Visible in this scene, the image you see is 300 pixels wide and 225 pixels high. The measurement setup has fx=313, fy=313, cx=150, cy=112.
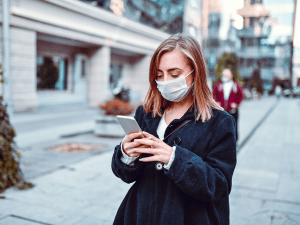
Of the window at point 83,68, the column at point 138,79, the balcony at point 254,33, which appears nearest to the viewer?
the window at point 83,68

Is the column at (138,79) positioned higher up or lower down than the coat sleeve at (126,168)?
higher up

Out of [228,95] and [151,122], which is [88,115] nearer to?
[228,95]

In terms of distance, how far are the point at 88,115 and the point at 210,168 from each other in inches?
537

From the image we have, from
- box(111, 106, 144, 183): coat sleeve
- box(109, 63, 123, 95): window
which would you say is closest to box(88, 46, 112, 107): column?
box(109, 63, 123, 95): window

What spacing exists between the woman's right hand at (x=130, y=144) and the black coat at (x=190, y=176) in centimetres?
9

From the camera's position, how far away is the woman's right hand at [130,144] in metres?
1.47

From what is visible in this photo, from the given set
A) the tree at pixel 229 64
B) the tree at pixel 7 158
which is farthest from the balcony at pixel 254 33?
the tree at pixel 7 158

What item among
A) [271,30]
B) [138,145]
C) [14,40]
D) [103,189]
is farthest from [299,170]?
[271,30]

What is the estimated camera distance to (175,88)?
1642 millimetres

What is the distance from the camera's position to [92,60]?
65.7 ft

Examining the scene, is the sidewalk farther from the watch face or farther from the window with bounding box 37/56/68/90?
the window with bounding box 37/56/68/90

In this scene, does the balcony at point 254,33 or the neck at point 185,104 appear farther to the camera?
the balcony at point 254,33

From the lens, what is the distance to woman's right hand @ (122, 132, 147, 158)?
1.47 metres

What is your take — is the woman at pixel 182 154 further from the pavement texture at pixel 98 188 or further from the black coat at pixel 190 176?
the pavement texture at pixel 98 188
